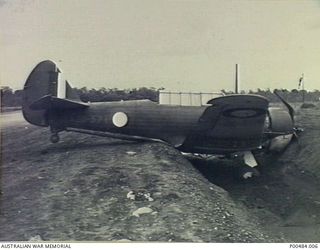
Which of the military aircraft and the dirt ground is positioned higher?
the military aircraft

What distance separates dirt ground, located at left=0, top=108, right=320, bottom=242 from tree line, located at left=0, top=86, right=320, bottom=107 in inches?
2.2

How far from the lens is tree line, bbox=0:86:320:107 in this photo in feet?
5.11

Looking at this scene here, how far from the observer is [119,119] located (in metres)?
1.61

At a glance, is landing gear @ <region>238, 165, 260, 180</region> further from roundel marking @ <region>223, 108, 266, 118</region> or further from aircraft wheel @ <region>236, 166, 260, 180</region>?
roundel marking @ <region>223, 108, 266, 118</region>

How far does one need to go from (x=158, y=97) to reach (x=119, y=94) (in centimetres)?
12

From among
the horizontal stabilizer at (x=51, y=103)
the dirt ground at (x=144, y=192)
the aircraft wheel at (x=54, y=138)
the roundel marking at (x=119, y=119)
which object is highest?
the horizontal stabilizer at (x=51, y=103)

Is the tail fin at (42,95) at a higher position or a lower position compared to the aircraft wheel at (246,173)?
higher

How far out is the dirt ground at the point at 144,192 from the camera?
1.48 meters

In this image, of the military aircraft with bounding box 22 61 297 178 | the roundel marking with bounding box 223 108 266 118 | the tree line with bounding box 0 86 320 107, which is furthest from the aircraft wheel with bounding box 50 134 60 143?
the roundel marking with bounding box 223 108 266 118

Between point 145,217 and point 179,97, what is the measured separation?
38cm

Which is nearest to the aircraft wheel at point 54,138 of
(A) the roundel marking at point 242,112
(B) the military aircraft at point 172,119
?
(B) the military aircraft at point 172,119

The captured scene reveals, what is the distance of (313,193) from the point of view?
62.9 inches

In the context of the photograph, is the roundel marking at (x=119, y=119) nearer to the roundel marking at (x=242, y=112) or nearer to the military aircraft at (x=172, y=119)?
the military aircraft at (x=172, y=119)

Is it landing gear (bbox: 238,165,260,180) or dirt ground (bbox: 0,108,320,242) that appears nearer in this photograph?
dirt ground (bbox: 0,108,320,242)
